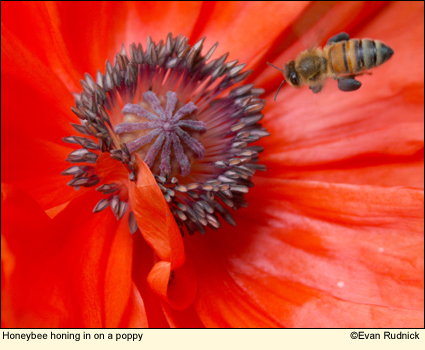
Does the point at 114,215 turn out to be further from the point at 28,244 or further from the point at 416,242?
the point at 416,242

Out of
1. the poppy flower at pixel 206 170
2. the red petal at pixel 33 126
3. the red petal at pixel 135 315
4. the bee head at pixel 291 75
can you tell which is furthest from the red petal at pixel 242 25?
the red petal at pixel 135 315

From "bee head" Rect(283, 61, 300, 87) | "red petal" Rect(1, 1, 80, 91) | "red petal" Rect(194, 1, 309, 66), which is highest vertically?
"red petal" Rect(194, 1, 309, 66)

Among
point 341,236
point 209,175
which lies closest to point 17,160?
point 209,175

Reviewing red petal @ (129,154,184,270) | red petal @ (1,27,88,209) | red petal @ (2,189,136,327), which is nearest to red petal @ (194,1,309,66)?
red petal @ (1,27,88,209)

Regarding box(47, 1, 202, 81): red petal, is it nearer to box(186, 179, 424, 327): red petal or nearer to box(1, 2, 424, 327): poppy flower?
box(1, 2, 424, 327): poppy flower

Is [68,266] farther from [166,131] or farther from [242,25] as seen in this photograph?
[242,25]

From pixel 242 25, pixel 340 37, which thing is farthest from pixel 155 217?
pixel 242 25

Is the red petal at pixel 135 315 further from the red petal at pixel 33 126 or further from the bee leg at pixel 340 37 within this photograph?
the bee leg at pixel 340 37
